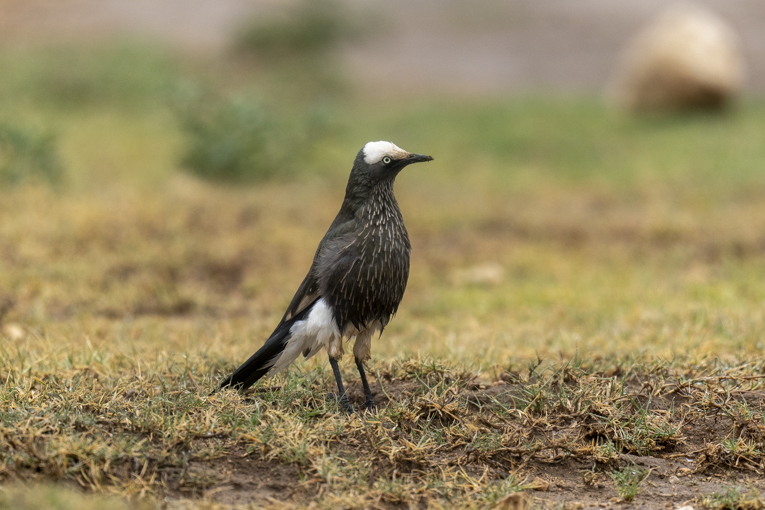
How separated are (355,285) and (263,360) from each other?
1.77 ft

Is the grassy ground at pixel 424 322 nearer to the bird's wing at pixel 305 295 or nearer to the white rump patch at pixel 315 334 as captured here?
the white rump patch at pixel 315 334

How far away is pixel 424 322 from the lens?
6.03 metres

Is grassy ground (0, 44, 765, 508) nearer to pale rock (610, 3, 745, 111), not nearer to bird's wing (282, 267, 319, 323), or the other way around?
bird's wing (282, 267, 319, 323)

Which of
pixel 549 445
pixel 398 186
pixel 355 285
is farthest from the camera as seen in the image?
pixel 398 186

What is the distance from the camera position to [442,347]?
481 centimetres

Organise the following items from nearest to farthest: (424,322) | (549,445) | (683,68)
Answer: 1. (549,445)
2. (424,322)
3. (683,68)

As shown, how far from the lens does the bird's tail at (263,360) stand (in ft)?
12.1

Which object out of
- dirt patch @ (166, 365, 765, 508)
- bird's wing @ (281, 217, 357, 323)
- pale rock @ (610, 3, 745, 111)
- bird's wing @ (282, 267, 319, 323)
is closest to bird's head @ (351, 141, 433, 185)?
bird's wing @ (281, 217, 357, 323)

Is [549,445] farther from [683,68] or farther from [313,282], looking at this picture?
[683,68]

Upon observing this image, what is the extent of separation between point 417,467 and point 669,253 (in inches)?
196

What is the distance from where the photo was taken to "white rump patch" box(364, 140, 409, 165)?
3.83m

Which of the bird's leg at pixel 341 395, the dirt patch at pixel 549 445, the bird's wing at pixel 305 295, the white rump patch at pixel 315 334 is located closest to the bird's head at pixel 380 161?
the bird's wing at pixel 305 295

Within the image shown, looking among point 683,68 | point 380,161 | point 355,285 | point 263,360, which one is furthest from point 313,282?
point 683,68

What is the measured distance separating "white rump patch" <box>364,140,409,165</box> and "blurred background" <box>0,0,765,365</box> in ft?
3.88
